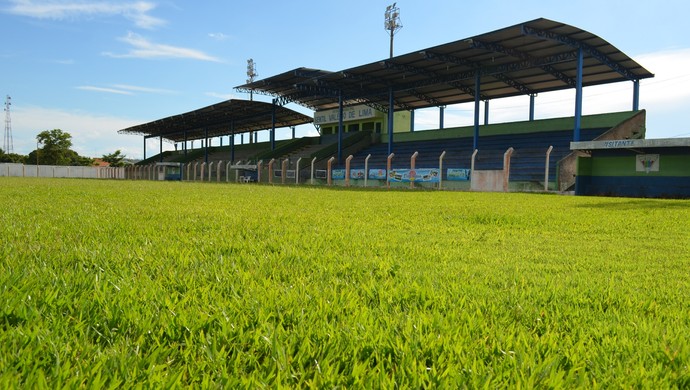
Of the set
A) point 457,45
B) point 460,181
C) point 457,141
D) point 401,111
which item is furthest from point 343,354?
point 401,111

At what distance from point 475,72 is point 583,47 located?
8.22 m

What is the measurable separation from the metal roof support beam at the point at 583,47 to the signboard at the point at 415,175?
30.8 ft

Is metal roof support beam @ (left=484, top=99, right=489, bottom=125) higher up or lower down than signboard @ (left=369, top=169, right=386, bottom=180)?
higher up

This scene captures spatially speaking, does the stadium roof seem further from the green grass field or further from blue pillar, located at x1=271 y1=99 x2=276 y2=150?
the green grass field

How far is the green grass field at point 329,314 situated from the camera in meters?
1.72

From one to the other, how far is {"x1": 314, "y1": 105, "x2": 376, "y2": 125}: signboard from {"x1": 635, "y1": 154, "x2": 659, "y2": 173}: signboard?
31171 mm

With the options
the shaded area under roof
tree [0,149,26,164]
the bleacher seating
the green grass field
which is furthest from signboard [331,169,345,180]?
tree [0,149,26,164]

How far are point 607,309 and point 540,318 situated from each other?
538mm

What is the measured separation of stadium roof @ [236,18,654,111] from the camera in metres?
28.5

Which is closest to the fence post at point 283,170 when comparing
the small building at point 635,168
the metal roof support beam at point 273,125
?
the metal roof support beam at point 273,125

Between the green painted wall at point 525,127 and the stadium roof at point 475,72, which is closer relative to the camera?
the stadium roof at point 475,72

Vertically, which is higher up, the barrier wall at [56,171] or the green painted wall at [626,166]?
the green painted wall at [626,166]

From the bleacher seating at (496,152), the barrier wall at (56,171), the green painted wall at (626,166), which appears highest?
the bleacher seating at (496,152)

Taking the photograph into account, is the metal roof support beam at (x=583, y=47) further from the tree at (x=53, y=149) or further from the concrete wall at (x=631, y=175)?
the tree at (x=53, y=149)
